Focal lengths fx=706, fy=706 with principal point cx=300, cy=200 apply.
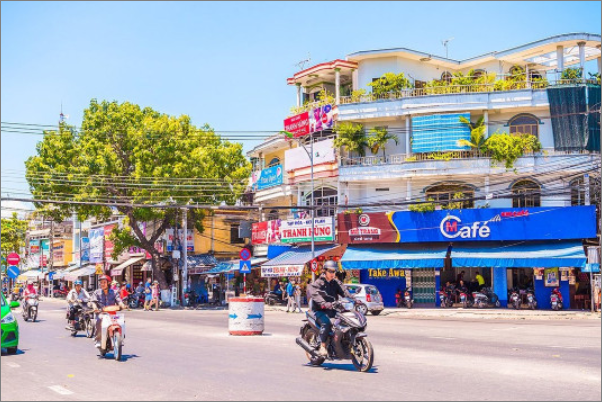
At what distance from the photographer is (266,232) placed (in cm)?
4481

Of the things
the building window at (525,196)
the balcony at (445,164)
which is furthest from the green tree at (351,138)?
the building window at (525,196)

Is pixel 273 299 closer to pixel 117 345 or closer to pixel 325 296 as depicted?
pixel 117 345

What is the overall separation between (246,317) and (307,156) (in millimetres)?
23143

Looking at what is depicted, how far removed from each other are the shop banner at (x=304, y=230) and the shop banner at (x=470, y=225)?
0.87m

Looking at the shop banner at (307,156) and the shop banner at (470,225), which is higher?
the shop banner at (307,156)

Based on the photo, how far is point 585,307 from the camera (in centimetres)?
3322

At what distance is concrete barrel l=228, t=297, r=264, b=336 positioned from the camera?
1994 cm

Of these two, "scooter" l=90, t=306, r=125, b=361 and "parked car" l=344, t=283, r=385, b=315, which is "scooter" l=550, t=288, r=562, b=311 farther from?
"scooter" l=90, t=306, r=125, b=361

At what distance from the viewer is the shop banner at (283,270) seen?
126 ft

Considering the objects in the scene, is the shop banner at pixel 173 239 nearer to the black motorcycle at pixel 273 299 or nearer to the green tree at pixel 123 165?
the green tree at pixel 123 165

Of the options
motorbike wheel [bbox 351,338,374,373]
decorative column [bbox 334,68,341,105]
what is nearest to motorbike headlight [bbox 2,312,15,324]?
motorbike wheel [bbox 351,338,374,373]

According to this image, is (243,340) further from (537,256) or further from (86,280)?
(86,280)

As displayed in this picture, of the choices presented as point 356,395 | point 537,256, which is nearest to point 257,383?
point 356,395

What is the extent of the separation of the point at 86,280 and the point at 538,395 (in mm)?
66846
